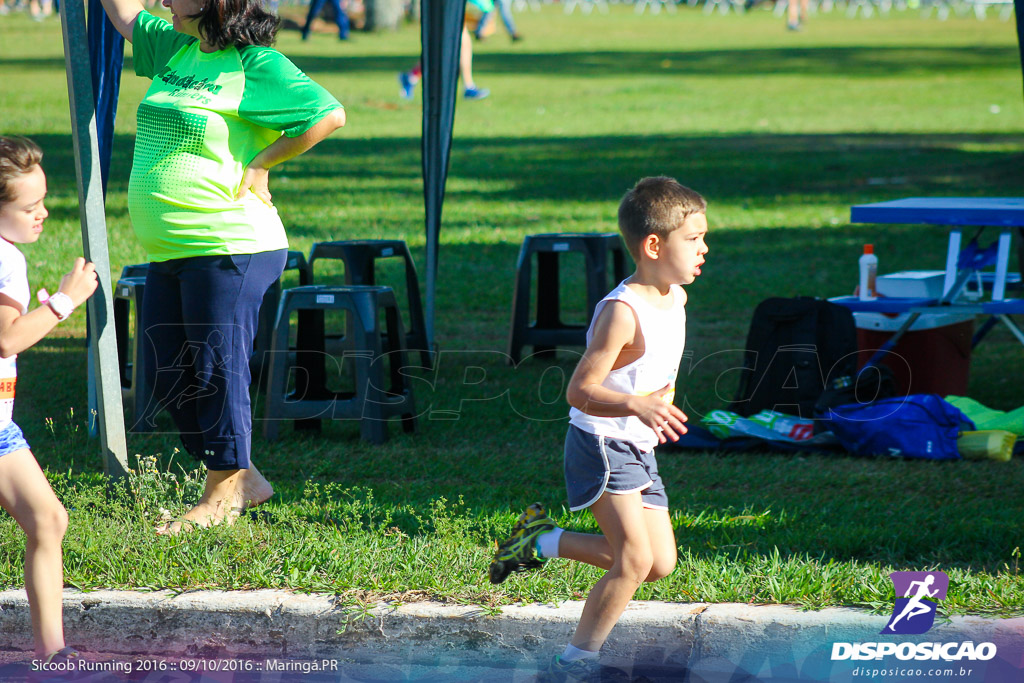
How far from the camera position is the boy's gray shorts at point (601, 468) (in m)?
3.54

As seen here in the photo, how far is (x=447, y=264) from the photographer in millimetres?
10844

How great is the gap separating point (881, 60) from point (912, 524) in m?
33.6

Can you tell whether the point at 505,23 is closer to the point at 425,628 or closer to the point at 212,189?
the point at 212,189

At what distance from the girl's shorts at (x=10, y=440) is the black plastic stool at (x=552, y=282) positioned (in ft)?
14.3

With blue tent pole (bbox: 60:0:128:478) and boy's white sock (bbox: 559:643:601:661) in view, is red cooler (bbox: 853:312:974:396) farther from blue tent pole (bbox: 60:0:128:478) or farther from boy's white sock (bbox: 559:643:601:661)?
blue tent pole (bbox: 60:0:128:478)

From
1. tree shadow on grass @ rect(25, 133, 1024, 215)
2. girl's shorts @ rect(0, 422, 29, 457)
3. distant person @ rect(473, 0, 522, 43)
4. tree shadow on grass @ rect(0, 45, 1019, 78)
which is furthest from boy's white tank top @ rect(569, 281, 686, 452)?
distant person @ rect(473, 0, 522, 43)

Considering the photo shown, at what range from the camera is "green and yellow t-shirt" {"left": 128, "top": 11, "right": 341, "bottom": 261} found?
4.32 meters

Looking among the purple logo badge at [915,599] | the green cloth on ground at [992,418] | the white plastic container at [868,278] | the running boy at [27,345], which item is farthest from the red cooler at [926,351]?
the running boy at [27,345]

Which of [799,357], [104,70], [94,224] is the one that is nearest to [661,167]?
[799,357]

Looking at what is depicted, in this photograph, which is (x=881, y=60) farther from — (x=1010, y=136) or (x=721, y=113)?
(x=1010, y=136)

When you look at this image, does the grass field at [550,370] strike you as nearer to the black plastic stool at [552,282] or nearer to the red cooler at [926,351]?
the black plastic stool at [552,282]

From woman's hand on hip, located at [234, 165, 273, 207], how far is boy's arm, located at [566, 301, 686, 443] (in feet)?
5.39

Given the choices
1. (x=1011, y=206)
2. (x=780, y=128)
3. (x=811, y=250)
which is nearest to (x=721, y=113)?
(x=780, y=128)

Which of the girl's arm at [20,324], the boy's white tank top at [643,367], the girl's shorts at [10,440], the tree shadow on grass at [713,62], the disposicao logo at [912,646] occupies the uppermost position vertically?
the girl's arm at [20,324]
